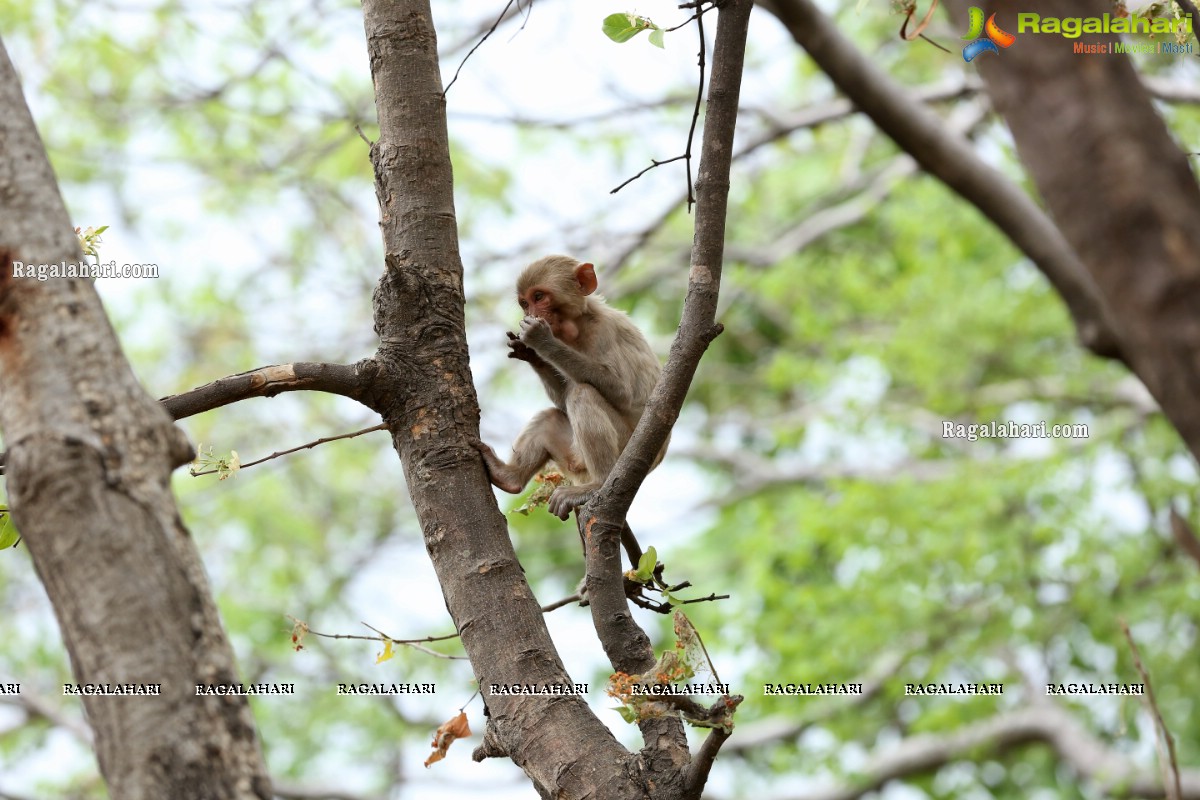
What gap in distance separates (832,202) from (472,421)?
36.3ft

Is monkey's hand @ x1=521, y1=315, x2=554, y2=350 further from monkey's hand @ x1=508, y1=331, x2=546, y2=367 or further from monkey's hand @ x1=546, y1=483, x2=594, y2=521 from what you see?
monkey's hand @ x1=546, y1=483, x2=594, y2=521

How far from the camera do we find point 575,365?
502cm

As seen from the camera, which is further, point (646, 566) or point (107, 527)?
point (646, 566)

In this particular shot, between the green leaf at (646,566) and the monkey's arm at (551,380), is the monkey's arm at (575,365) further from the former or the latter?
the green leaf at (646,566)

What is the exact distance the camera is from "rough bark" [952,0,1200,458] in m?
1.67

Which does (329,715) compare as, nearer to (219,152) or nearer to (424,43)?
(219,152)

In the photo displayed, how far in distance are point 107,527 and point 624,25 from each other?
2060 mm

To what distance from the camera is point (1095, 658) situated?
11297 millimetres

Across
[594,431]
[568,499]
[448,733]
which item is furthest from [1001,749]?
[448,733]

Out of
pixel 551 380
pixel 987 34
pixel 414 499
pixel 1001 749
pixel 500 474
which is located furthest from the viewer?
pixel 1001 749

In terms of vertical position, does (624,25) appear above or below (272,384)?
above

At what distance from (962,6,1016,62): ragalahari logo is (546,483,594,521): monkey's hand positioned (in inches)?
103

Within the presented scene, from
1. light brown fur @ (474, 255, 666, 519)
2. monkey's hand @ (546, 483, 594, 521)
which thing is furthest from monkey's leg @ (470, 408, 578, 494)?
monkey's hand @ (546, 483, 594, 521)

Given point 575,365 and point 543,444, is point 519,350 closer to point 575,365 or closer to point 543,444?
point 575,365
